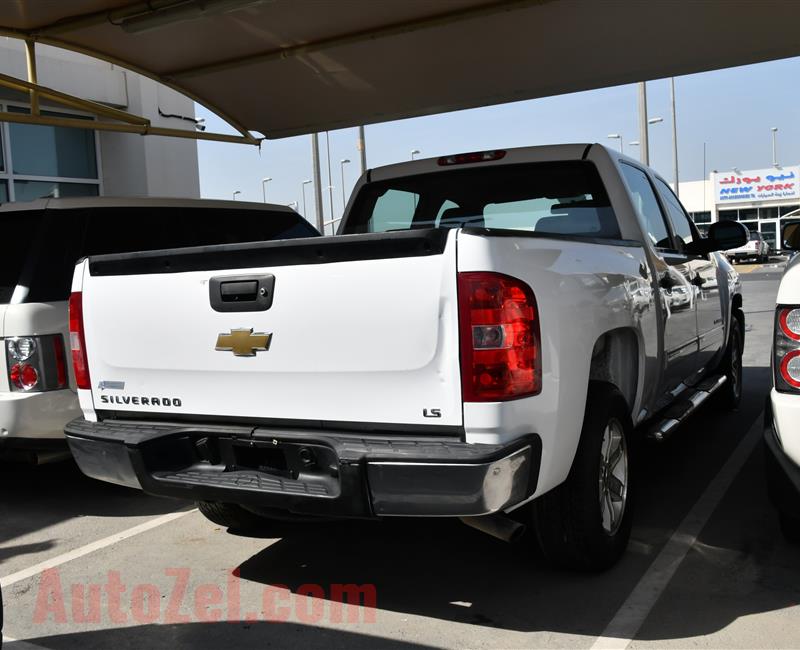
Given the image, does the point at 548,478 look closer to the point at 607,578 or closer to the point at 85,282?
the point at 607,578

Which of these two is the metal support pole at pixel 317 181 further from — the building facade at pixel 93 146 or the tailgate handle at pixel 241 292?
the tailgate handle at pixel 241 292

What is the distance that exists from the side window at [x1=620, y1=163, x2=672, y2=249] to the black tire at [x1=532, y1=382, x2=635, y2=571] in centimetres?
152

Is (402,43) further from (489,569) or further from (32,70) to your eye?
(489,569)

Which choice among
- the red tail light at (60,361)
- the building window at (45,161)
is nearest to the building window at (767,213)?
the building window at (45,161)

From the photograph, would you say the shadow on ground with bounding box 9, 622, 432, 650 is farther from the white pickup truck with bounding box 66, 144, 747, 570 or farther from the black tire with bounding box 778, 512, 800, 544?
the black tire with bounding box 778, 512, 800, 544

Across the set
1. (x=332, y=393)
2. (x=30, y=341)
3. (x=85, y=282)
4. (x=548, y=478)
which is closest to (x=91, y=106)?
(x=30, y=341)

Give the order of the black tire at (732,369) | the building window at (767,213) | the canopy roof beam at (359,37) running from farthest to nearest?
1. the building window at (767,213)
2. the black tire at (732,369)
3. the canopy roof beam at (359,37)

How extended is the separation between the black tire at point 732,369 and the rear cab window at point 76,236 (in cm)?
406

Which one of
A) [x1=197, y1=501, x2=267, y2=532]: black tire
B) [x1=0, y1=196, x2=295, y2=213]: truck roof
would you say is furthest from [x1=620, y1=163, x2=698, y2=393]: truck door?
[x1=0, y1=196, x2=295, y2=213]: truck roof

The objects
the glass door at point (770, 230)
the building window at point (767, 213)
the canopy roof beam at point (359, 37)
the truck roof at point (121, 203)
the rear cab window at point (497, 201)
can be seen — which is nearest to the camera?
the rear cab window at point (497, 201)

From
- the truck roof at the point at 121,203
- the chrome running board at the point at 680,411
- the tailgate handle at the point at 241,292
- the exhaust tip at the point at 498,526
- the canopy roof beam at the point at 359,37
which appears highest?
the canopy roof beam at the point at 359,37

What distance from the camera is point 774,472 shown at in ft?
11.2

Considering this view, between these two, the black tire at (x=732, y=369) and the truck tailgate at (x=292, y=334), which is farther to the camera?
the black tire at (x=732, y=369)

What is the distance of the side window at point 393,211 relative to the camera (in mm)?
5191
